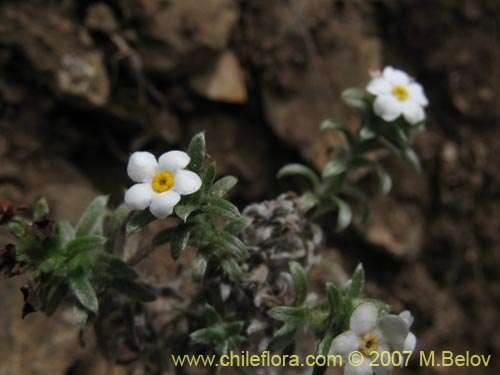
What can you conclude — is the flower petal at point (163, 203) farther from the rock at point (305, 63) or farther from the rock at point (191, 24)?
the rock at point (305, 63)

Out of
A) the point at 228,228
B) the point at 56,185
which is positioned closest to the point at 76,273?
the point at 228,228

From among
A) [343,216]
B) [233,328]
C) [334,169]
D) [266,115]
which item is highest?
[266,115]

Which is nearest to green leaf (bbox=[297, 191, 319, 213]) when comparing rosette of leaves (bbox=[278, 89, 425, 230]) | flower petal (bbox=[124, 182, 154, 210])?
rosette of leaves (bbox=[278, 89, 425, 230])

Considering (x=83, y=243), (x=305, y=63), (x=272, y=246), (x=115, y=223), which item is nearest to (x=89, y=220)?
(x=115, y=223)

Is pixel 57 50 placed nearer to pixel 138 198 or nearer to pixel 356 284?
pixel 138 198

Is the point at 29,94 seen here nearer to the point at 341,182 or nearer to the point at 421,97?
the point at 341,182

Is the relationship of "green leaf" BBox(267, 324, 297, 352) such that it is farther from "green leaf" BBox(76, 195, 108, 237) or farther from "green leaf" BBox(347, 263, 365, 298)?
"green leaf" BBox(76, 195, 108, 237)
